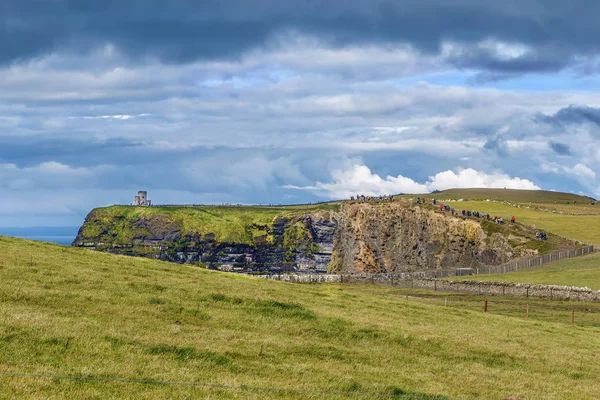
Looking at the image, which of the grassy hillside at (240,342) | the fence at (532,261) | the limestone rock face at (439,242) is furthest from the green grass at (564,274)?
the grassy hillside at (240,342)

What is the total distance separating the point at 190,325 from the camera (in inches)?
1158

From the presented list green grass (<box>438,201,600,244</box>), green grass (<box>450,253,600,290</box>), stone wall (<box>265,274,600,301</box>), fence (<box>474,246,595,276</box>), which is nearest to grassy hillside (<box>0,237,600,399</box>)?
stone wall (<box>265,274,600,301</box>)

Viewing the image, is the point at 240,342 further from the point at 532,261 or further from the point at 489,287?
the point at 532,261

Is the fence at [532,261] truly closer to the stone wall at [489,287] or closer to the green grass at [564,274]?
the green grass at [564,274]

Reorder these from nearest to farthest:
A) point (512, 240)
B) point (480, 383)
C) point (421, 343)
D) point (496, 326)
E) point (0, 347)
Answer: point (0, 347) → point (480, 383) → point (421, 343) → point (496, 326) → point (512, 240)

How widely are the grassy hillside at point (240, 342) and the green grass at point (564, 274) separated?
2226 inches

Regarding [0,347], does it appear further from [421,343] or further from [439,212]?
[439,212]

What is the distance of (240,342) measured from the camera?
26922 mm

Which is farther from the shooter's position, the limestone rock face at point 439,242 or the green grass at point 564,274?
the limestone rock face at point 439,242

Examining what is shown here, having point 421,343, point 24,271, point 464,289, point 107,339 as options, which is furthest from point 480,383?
point 464,289

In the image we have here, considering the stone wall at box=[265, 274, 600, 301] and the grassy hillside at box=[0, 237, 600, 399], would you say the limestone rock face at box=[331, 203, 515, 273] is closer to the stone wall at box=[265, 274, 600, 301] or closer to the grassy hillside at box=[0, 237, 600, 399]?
the stone wall at box=[265, 274, 600, 301]

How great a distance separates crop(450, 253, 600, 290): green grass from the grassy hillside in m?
56.5

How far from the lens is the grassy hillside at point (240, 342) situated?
67.3 ft

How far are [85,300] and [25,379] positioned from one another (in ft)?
41.2
